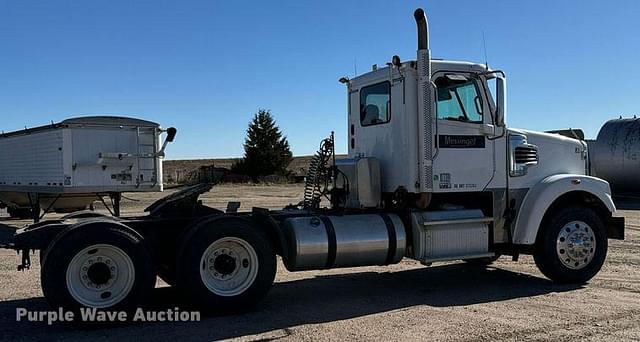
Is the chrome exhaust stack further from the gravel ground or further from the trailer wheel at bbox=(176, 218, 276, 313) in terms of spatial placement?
the trailer wheel at bbox=(176, 218, 276, 313)

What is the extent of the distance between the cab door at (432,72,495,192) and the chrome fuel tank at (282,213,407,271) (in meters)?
0.98

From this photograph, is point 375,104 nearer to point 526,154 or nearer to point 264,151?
point 526,154

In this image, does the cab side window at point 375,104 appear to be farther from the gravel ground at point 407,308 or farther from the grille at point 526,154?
the gravel ground at point 407,308

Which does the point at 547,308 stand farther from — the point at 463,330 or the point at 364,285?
the point at 364,285

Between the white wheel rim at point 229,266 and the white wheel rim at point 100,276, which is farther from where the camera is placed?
the white wheel rim at point 229,266

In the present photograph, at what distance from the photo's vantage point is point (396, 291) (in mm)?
8727

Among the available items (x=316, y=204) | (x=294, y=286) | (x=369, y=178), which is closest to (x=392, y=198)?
(x=369, y=178)

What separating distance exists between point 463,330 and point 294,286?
3283mm

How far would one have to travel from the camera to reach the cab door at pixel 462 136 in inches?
341

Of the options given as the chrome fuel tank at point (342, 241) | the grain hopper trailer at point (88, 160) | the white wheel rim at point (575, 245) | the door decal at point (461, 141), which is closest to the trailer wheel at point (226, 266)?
the chrome fuel tank at point (342, 241)

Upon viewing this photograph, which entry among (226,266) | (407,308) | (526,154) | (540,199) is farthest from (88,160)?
(540,199)

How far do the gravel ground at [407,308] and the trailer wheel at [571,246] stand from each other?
233 millimetres

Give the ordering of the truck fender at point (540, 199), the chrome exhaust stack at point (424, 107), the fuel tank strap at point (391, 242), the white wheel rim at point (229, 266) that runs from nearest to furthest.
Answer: the white wheel rim at point (229, 266) → the fuel tank strap at point (391, 242) → the chrome exhaust stack at point (424, 107) → the truck fender at point (540, 199)

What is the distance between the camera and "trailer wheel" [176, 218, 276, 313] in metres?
7.07
